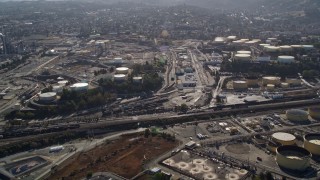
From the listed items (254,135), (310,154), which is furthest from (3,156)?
(310,154)

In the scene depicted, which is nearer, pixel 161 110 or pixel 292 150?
pixel 292 150

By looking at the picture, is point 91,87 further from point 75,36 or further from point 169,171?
point 75,36

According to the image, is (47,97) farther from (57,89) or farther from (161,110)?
(161,110)

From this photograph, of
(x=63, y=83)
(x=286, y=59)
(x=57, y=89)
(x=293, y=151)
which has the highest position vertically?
(x=286, y=59)

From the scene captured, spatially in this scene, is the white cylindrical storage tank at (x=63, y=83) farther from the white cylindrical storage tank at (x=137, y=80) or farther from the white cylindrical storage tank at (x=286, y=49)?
the white cylindrical storage tank at (x=286, y=49)

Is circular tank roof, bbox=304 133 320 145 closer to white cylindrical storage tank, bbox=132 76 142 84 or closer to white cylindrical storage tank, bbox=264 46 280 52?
white cylindrical storage tank, bbox=132 76 142 84

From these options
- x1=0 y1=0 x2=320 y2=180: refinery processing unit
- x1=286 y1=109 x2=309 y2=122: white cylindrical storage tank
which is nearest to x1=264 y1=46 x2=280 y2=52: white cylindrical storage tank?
x1=0 y1=0 x2=320 y2=180: refinery processing unit

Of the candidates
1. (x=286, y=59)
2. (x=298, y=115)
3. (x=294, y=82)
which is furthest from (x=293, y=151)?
(x=286, y=59)
